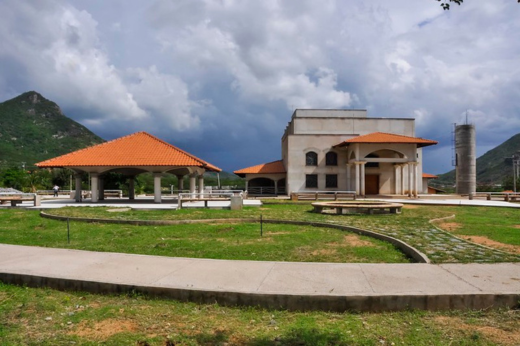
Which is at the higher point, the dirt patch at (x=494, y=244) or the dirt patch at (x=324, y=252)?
the dirt patch at (x=324, y=252)

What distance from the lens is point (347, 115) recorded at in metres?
47.1

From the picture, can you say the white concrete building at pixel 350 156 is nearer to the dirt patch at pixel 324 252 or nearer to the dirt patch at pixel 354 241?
the dirt patch at pixel 354 241

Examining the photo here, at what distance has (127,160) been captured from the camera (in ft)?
86.7

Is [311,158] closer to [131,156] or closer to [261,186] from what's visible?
[261,186]

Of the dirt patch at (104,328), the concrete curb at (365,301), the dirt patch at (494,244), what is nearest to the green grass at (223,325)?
the dirt patch at (104,328)

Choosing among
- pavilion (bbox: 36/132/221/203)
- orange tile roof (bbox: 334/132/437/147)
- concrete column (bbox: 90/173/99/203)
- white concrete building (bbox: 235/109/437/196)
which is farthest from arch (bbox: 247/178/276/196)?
concrete column (bbox: 90/173/99/203)

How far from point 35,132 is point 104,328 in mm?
122706

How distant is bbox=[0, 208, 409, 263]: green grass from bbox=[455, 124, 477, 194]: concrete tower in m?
47.2

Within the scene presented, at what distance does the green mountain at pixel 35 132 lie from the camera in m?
97.7

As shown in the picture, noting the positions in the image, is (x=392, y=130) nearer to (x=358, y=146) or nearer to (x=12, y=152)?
(x=358, y=146)

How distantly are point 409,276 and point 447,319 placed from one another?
1309 millimetres

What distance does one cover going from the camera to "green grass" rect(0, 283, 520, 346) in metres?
4.07

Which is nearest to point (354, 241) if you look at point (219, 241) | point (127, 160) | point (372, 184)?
point (219, 241)

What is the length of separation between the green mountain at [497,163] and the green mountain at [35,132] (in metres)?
110
